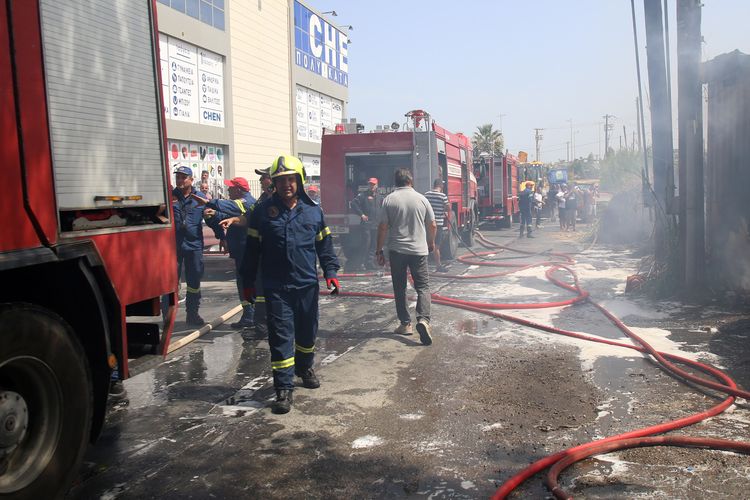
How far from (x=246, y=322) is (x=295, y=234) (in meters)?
3.14

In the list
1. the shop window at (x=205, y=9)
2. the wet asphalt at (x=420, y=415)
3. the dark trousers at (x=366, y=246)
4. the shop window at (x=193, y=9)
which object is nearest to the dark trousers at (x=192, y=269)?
the wet asphalt at (x=420, y=415)

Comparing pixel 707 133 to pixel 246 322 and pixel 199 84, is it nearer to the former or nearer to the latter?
pixel 246 322

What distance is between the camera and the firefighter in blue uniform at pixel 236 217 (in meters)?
7.16

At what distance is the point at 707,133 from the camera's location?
32.0ft

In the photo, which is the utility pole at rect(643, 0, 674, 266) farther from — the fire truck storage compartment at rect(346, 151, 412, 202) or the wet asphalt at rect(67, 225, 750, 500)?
the fire truck storage compartment at rect(346, 151, 412, 202)

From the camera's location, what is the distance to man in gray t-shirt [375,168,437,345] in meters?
7.16

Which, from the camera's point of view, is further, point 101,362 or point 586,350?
point 586,350

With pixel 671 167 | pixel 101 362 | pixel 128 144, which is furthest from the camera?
pixel 671 167

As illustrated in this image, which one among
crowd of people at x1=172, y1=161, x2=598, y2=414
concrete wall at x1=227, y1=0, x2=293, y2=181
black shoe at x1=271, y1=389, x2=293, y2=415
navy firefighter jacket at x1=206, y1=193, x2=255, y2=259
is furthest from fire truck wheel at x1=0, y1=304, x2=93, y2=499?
concrete wall at x1=227, y1=0, x2=293, y2=181

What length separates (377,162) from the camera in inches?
561

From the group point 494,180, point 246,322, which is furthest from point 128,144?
point 494,180

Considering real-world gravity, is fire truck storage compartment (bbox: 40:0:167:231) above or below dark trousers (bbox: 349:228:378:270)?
above

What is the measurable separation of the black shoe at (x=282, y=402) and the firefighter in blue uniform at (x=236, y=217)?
2386 mm

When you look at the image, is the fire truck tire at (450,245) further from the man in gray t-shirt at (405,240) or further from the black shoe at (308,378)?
the black shoe at (308,378)
